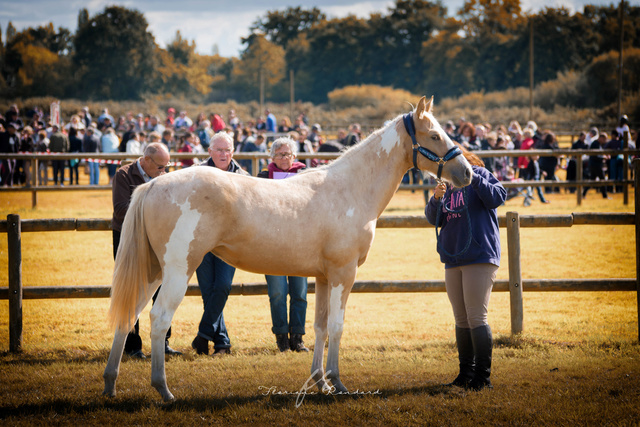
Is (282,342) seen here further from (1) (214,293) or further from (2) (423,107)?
(2) (423,107)

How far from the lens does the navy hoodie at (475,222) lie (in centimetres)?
477

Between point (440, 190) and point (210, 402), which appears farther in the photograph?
point (440, 190)

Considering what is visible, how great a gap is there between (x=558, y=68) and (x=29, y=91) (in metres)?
63.4

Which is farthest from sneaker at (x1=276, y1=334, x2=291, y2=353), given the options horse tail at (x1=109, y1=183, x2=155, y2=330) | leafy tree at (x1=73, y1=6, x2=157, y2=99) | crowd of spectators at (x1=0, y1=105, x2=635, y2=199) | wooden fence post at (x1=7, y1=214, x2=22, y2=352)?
leafy tree at (x1=73, y1=6, x2=157, y2=99)

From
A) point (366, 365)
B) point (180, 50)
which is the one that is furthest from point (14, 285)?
point (180, 50)

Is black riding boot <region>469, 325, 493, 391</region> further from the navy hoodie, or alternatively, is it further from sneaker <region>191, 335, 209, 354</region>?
sneaker <region>191, 335, 209, 354</region>

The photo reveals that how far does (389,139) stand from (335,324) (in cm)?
161

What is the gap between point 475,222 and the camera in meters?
4.88

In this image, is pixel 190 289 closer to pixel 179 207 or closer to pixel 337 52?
pixel 179 207

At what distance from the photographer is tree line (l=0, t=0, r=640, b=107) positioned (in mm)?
71875

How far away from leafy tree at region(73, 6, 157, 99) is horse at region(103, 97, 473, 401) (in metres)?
76.1

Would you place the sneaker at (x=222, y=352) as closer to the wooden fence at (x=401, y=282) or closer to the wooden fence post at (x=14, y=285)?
the wooden fence at (x=401, y=282)

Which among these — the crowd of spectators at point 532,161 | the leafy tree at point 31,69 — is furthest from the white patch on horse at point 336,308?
the leafy tree at point 31,69

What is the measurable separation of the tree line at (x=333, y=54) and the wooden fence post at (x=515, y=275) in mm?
56565
